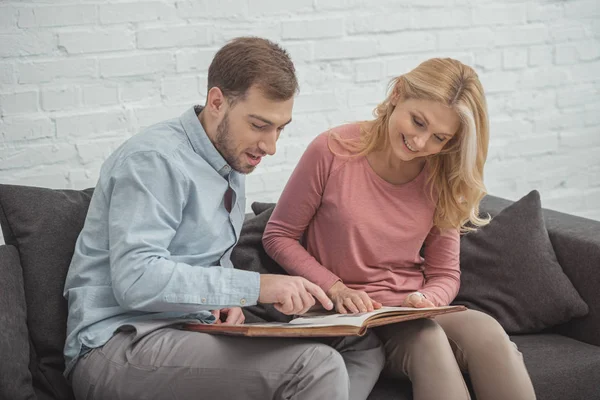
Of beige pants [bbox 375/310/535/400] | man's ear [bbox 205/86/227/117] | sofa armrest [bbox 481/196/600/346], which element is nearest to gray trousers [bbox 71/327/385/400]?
beige pants [bbox 375/310/535/400]

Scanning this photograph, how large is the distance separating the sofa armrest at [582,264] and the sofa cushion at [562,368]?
8 cm

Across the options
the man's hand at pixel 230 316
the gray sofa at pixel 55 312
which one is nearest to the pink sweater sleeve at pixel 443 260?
the gray sofa at pixel 55 312

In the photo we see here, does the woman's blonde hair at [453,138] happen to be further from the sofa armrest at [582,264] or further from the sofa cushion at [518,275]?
the sofa armrest at [582,264]

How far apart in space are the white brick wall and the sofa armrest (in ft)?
2.88

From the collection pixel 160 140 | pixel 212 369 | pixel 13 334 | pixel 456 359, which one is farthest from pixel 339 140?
pixel 13 334

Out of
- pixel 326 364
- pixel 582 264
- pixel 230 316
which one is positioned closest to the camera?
pixel 326 364

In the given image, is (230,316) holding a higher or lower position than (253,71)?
lower

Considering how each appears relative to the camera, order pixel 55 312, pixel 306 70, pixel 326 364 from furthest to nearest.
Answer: pixel 306 70
pixel 55 312
pixel 326 364

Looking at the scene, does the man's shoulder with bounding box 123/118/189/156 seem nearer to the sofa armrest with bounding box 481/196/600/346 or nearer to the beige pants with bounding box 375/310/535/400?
the beige pants with bounding box 375/310/535/400

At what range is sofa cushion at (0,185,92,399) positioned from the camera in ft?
6.90

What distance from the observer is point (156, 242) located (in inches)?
75.0

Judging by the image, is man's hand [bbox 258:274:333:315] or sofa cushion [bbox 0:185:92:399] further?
sofa cushion [bbox 0:185:92:399]

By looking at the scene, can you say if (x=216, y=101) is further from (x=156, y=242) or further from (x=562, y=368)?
(x=562, y=368)

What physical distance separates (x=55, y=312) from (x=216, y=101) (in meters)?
0.62
